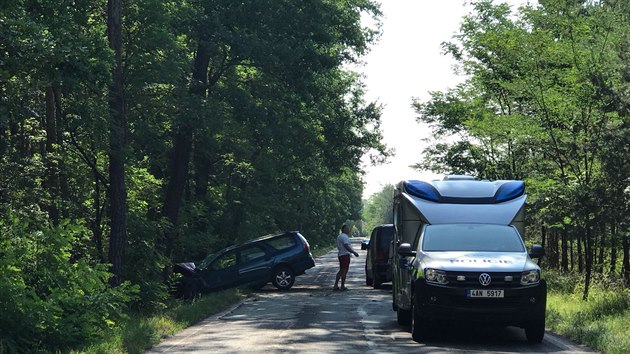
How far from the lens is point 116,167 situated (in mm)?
18969

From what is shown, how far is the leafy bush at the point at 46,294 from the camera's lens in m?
10.8

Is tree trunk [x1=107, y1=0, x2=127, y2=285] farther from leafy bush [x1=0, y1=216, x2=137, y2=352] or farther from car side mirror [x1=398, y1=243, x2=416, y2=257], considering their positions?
car side mirror [x1=398, y1=243, x2=416, y2=257]

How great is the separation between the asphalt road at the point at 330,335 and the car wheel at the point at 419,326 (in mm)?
155

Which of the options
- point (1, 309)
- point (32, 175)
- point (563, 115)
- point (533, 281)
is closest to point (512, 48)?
point (563, 115)

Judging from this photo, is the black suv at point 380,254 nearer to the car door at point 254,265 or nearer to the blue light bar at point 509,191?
the car door at point 254,265

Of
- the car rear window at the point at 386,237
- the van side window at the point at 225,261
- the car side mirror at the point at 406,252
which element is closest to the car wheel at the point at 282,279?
the van side window at the point at 225,261

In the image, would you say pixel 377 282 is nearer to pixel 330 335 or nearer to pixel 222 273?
pixel 222 273

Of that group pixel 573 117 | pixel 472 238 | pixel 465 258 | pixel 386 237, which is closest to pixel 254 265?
pixel 386 237

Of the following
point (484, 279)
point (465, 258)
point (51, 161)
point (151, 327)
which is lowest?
point (151, 327)

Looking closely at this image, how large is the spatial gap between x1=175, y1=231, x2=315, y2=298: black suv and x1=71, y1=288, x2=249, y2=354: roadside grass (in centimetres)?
384

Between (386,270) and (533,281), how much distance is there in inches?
570

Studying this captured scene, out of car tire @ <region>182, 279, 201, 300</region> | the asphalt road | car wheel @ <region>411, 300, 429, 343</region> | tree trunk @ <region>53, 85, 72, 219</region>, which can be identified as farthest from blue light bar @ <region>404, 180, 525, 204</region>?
car tire @ <region>182, 279, 201, 300</region>

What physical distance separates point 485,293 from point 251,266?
1475 centimetres

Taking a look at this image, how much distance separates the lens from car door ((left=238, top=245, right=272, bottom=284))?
26125 mm
